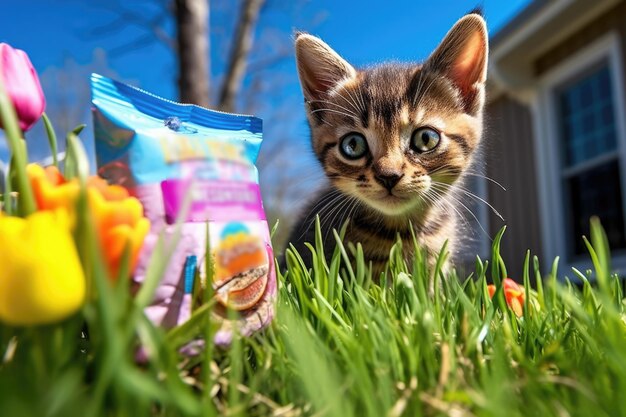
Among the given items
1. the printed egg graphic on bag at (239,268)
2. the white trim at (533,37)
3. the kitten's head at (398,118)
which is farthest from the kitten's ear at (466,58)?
the white trim at (533,37)

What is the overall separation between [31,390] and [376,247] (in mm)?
1480

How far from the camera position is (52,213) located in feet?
2.41

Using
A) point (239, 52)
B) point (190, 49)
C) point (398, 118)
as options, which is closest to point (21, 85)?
point (398, 118)

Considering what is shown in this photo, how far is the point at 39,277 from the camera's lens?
Answer: 1.99 feet

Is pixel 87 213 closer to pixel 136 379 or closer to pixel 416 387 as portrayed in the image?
pixel 136 379

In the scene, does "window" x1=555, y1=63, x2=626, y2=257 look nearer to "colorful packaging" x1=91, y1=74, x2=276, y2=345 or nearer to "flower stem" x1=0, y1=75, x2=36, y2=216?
"colorful packaging" x1=91, y1=74, x2=276, y2=345

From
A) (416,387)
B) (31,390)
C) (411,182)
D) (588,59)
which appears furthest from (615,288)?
(588,59)

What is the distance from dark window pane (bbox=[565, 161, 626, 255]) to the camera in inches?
256

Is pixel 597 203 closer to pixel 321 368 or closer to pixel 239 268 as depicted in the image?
pixel 239 268

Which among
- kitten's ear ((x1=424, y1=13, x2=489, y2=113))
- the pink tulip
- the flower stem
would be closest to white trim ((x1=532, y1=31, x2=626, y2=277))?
kitten's ear ((x1=424, y1=13, x2=489, y2=113))

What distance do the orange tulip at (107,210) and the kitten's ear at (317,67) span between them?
4.79 ft

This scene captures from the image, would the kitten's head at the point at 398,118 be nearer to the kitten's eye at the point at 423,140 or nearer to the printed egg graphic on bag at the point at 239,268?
the kitten's eye at the point at 423,140

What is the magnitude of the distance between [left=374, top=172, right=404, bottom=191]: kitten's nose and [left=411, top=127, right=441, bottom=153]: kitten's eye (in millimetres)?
183

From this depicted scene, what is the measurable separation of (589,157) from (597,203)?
0.56m
